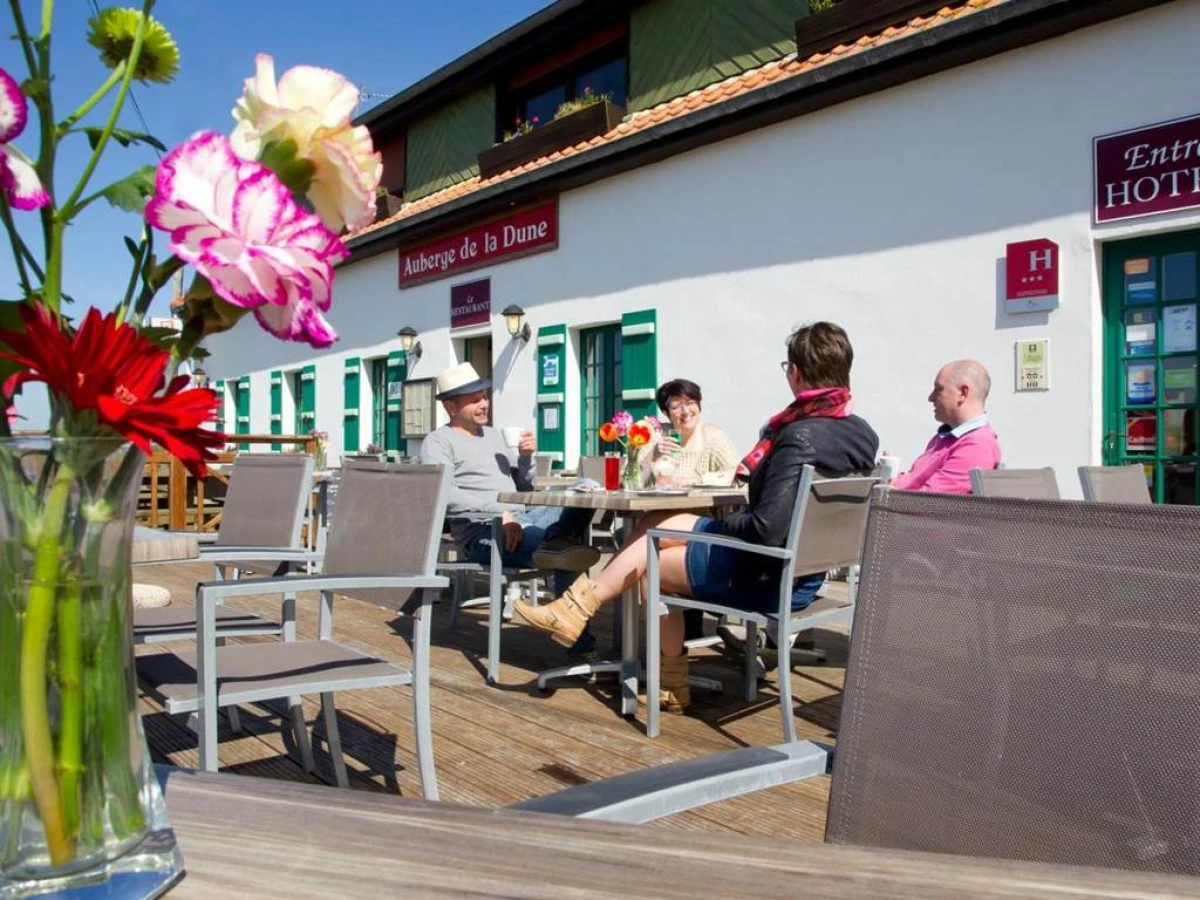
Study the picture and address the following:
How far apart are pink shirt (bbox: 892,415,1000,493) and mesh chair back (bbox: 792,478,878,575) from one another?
0.63 m

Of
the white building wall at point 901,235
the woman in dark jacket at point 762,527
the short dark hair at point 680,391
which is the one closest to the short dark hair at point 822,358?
the woman in dark jacket at point 762,527

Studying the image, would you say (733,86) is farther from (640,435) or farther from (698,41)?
(640,435)

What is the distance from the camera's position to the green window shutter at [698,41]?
7.77 m

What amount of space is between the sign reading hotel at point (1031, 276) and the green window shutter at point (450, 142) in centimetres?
698

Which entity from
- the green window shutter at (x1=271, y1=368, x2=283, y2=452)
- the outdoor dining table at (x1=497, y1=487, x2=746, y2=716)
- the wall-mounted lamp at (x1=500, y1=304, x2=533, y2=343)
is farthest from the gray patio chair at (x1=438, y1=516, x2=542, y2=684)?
the green window shutter at (x1=271, y1=368, x2=283, y2=452)

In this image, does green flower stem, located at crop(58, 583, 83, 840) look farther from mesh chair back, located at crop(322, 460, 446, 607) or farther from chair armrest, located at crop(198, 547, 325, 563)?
chair armrest, located at crop(198, 547, 325, 563)

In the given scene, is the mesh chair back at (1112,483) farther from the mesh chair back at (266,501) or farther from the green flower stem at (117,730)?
the green flower stem at (117,730)

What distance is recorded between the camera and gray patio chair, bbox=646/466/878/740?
2.61m

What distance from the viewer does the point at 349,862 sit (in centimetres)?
65

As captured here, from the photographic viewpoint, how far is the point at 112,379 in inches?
23.7

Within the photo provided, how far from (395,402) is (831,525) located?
9.23m

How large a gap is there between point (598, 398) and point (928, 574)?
7.65 meters

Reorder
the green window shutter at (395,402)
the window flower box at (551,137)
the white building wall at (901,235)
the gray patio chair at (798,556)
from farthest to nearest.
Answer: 1. the green window shutter at (395,402)
2. the window flower box at (551,137)
3. the white building wall at (901,235)
4. the gray patio chair at (798,556)

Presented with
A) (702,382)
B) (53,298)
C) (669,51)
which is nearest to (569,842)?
(53,298)
